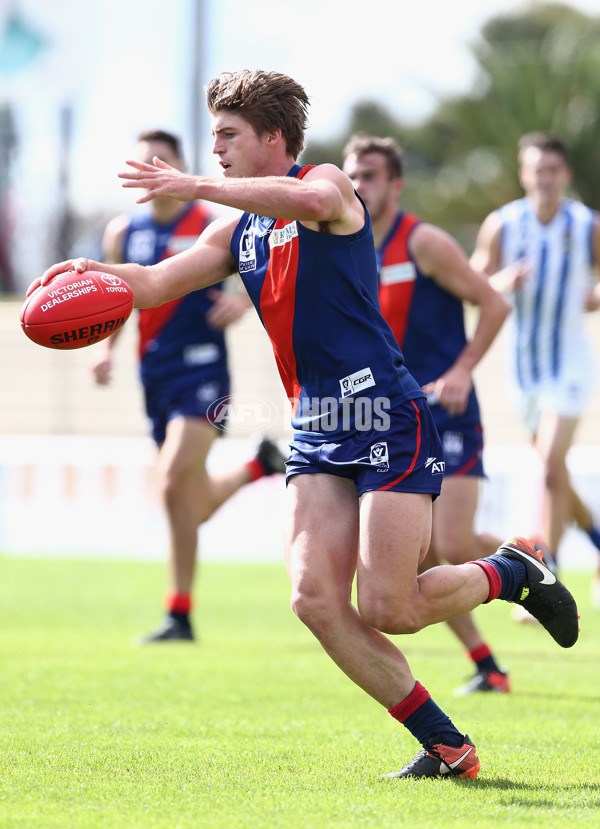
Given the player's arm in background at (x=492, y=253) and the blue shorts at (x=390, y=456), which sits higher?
the player's arm in background at (x=492, y=253)

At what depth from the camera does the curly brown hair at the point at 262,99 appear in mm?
4172

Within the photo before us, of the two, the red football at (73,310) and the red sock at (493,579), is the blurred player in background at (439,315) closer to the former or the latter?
the red sock at (493,579)

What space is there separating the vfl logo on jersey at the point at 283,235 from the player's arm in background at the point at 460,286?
6.13ft

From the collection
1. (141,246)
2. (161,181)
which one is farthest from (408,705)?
(141,246)

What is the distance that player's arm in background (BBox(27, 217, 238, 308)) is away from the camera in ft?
13.8

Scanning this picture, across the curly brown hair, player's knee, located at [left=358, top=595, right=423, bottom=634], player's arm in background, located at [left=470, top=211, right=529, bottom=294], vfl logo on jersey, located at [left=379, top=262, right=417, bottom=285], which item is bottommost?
player's knee, located at [left=358, top=595, right=423, bottom=634]

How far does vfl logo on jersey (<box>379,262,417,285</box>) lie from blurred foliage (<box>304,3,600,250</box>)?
18.5 m

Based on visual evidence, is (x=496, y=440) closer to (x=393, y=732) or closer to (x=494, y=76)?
(x=494, y=76)

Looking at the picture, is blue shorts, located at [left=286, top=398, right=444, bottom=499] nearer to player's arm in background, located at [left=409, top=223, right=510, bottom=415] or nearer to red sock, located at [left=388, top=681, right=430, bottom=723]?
red sock, located at [left=388, top=681, right=430, bottom=723]

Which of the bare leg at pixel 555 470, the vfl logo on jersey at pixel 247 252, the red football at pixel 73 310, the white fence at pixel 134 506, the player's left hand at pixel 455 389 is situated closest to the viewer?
the red football at pixel 73 310

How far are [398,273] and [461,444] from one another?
2.95ft

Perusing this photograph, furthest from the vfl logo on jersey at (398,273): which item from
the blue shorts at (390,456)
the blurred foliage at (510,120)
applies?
the blurred foliage at (510,120)

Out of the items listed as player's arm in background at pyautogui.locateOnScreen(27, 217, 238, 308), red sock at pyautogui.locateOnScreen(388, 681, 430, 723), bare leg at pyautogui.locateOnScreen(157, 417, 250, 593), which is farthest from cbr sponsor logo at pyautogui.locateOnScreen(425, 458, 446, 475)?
bare leg at pyautogui.locateOnScreen(157, 417, 250, 593)

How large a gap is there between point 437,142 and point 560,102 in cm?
770
